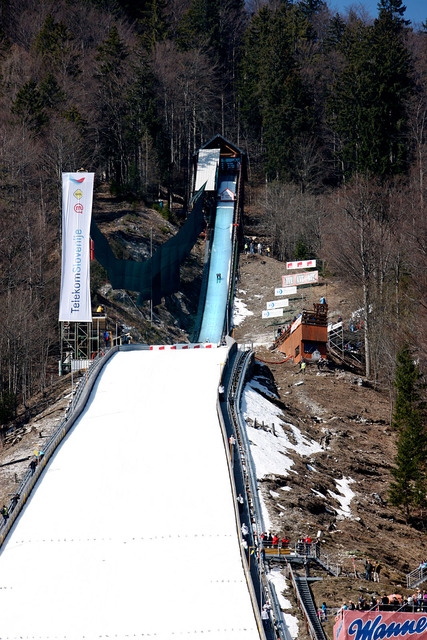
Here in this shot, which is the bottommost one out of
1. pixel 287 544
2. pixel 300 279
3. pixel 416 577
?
pixel 416 577

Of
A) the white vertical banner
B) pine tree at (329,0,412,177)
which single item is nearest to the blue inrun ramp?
pine tree at (329,0,412,177)

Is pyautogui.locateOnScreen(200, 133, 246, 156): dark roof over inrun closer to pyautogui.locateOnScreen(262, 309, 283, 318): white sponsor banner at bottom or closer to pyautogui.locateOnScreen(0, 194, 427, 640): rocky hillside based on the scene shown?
pyautogui.locateOnScreen(0, 194, 427, 640): rocky hillside

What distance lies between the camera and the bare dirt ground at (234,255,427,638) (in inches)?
1078

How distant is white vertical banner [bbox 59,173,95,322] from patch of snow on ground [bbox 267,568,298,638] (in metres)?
16.3

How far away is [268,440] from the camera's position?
115 feet

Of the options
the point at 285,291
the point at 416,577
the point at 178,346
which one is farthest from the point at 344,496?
the point at 285,291

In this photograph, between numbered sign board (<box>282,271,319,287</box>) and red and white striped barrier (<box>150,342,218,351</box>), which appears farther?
numbered sign board (<box>282,271,319,287</box>)

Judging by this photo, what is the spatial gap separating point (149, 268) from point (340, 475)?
18.4 metres

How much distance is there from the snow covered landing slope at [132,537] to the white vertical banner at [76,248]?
14.9 feet

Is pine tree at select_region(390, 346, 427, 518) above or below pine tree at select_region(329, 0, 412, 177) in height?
below

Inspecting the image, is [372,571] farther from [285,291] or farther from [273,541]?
[285,291]

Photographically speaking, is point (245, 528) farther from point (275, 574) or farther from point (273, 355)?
point (273, 355)

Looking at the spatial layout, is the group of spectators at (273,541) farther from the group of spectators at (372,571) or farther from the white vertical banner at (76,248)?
the white vertical banner at (76,248)

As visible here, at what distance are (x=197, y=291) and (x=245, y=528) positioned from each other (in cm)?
3332
